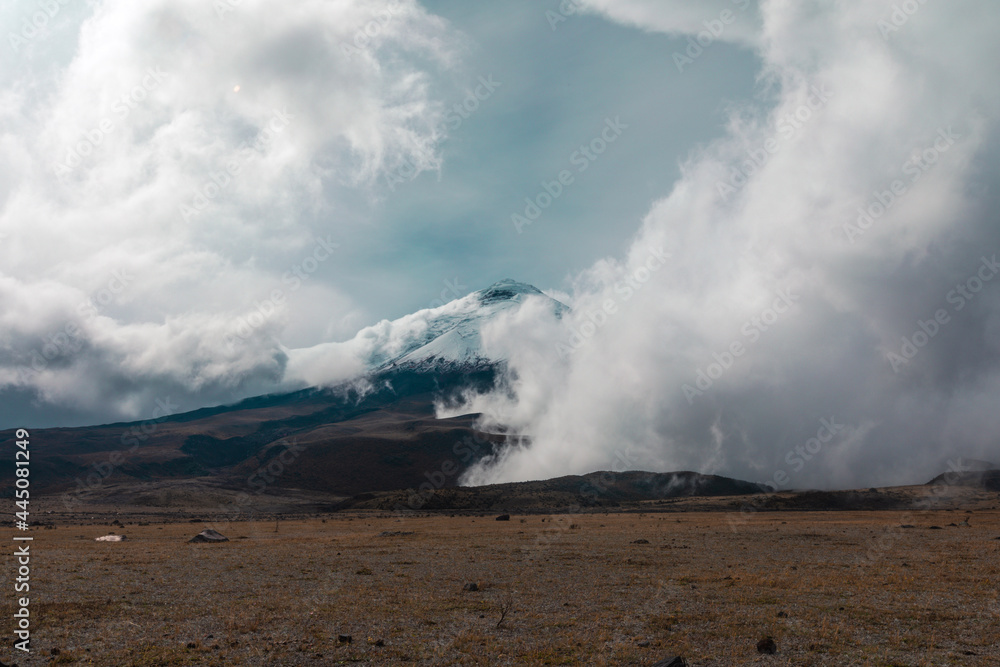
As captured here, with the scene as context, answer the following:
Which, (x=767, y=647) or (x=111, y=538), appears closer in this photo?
(x=767, y=647)

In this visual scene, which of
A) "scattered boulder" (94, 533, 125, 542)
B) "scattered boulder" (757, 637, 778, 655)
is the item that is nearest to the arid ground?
"scattered boulder" (757, 637, 778, 655)

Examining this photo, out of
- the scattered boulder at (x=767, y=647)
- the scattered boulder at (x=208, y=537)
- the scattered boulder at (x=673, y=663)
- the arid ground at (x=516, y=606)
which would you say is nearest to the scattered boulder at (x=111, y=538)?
the scattered boulder at (x=208, y=537)

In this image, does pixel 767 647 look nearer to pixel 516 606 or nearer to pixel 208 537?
pixel 516 606

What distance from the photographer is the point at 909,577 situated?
3300 centimetres

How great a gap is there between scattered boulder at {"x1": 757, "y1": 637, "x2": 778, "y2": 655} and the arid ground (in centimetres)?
36

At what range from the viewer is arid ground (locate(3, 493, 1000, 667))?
18.9m

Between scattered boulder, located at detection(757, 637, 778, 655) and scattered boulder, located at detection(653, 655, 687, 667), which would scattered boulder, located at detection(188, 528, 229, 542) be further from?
scattered boulder, located at detection(653, 655, 687, 667)

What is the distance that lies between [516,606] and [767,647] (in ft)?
34.5

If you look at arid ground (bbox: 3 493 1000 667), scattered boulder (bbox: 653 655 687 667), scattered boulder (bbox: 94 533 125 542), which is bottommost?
scattered boulder (bbox: 94 533 125 542)

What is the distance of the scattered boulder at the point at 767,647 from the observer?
19.0 metres

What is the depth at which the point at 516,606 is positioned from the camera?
85.7 ft

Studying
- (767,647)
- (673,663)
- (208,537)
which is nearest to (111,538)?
(208,537)

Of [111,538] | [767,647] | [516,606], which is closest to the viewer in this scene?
[767,647]

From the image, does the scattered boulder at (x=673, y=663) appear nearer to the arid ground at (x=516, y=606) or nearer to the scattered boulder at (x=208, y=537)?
the arid ground at (x=516, y=606)
